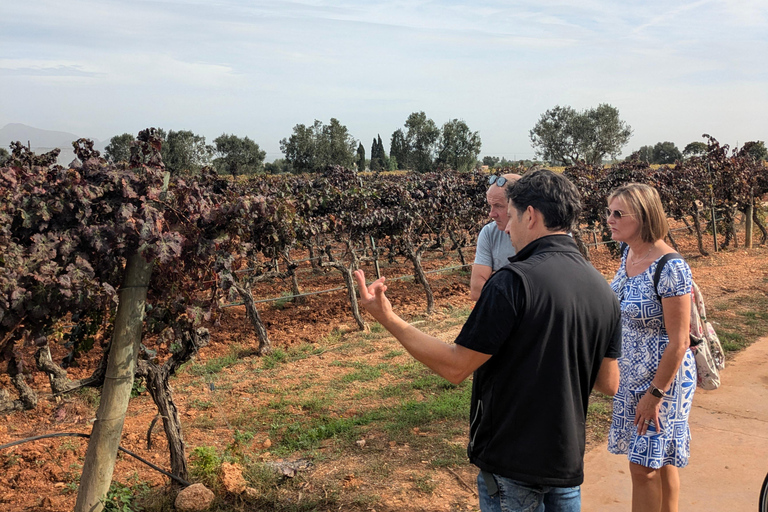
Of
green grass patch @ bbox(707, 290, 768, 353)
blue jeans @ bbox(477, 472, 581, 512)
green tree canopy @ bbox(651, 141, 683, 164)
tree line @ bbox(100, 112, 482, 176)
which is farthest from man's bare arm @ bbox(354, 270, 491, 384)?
green tree canopy @ bbox(651, 141, 683, 164)

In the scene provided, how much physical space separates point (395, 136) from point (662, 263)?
174ft

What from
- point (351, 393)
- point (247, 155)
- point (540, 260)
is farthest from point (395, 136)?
point (540, 260)

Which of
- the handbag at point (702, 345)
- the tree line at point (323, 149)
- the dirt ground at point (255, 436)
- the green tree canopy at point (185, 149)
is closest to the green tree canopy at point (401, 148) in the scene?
the tree line at point (323, 149)

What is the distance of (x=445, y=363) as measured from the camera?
5.81 feet

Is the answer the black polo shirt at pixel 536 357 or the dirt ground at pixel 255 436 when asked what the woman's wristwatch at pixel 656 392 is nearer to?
the black polo shirt at pixel 536 357

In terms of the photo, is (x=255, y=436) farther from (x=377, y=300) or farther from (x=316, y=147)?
(x=316, y=147)

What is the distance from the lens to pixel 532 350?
5.75 ft

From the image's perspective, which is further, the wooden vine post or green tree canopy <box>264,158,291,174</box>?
green tree canopy <box>264,158,291,174</box>

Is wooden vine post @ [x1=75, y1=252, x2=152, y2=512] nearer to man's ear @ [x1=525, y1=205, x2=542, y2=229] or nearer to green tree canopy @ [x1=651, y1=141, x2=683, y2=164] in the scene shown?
man's ear @ [x1=525, y1=205, x2=542, y2=229]

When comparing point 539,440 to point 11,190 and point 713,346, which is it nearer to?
point 713,346

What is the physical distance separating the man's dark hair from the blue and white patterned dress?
949 millimetres

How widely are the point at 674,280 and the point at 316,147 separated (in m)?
42.8

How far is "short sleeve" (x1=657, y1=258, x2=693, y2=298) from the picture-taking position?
250 centimetres

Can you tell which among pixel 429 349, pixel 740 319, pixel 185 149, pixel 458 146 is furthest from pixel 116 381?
pixel 458 146
